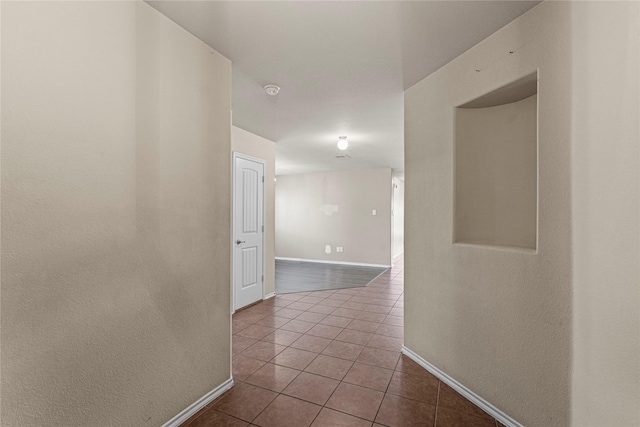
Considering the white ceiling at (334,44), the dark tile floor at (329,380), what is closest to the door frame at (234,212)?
the dark tile floor at (329,380)

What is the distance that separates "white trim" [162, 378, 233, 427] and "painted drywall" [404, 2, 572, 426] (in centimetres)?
159

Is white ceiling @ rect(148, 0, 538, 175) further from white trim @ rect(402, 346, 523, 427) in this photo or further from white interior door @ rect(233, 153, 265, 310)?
white trim @ rect(402, 346, 523, 427)

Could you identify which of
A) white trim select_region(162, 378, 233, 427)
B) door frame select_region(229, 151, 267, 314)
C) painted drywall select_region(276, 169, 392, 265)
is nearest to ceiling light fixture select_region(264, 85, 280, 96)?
door frame select_region(229, 151, 267, 314)

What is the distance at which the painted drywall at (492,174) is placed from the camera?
2039 mm

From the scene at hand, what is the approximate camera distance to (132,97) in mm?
1492

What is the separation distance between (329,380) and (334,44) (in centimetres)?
241

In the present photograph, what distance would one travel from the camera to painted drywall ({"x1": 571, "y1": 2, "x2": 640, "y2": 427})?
118cm

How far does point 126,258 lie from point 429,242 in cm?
209

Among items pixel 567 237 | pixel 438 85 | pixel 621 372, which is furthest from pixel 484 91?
pixel 621 372

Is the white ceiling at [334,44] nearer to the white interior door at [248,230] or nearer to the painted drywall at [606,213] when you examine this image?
the painted drywall at [606,213]

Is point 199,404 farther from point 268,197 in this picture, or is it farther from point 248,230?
point 268,197

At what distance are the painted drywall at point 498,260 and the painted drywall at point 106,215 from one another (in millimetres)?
1662

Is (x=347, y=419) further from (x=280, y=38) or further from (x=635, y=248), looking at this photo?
(x=280, y=38)

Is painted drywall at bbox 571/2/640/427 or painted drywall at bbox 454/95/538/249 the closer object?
painted drywall at bbox 571/2/640/427
